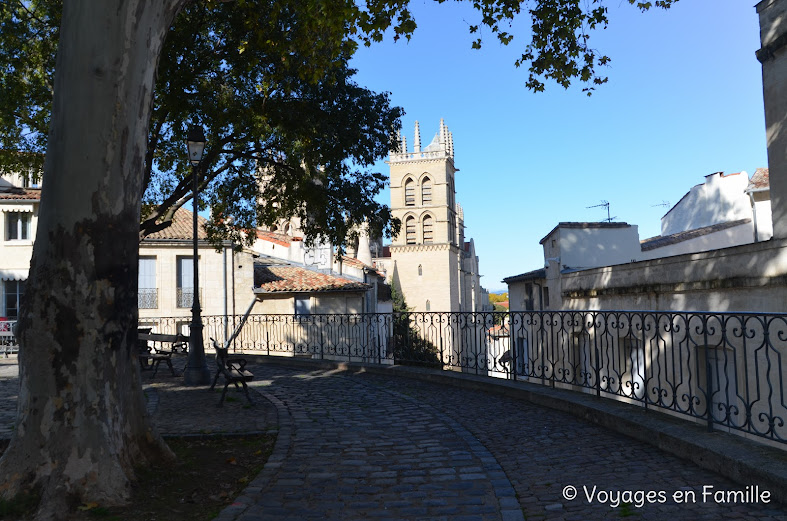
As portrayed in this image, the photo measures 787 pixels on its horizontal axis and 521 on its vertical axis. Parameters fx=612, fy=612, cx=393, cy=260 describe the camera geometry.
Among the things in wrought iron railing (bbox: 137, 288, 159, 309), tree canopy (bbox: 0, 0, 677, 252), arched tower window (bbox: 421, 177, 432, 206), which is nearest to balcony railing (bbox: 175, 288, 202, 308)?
wrought iron railing (bbox: 137, 288, 159, 309)

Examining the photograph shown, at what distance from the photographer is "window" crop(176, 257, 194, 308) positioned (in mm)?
30500

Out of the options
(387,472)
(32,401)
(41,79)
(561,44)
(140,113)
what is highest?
(41,79)

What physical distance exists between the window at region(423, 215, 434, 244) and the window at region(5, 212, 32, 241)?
5233cm

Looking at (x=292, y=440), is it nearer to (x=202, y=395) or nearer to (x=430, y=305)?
(x=202, y=395)

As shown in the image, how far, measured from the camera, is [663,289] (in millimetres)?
15906

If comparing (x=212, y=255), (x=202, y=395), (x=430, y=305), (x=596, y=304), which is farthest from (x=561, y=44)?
(x=430, y=305)

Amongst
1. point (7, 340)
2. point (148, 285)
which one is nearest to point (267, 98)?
point (7, 340)

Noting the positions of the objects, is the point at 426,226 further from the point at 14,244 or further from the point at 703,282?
the point at 703,282

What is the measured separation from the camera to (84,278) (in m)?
4.65

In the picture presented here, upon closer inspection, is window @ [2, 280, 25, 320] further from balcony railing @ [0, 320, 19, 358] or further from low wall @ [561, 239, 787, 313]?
low wall @ [561, 239, 787, 313]

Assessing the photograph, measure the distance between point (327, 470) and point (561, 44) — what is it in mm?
8133

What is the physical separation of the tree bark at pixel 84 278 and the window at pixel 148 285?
87.6 ft

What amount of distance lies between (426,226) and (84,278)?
242ft

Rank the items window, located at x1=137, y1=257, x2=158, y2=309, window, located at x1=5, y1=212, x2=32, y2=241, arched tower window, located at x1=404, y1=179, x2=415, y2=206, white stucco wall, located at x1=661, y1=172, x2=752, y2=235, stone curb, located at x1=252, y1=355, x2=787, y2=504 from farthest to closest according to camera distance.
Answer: arched tower window, located at x1=404, y1=179, x2=415, y2=206 < white stucco wall, located at x1=661, y1=172, x2=752, y2=235 < window, located at x1=137, y1=257, x2=158, y2=309 < window, located at x1=5, y1=212, x2=32, y2=241 < stone curb, located at x1=252, y1=355, x2=787, y2=504
